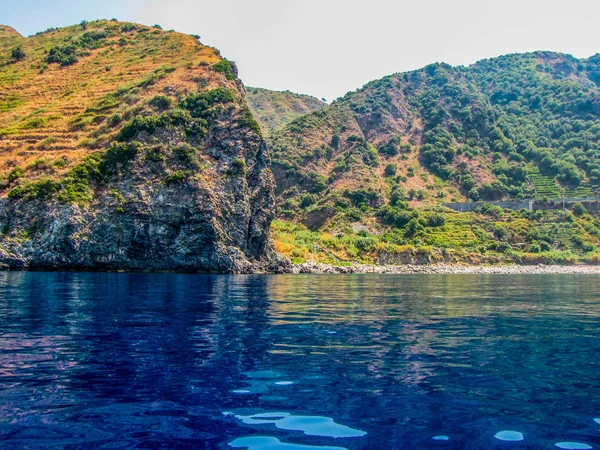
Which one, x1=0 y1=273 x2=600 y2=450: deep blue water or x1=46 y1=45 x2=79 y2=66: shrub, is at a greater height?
x1=46 y1=45 x2=79 y2=66: shrub

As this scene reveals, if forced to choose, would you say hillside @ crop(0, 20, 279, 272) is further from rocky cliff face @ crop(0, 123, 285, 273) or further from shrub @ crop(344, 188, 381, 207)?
shrub @ crop(344, 188, 381, 207)

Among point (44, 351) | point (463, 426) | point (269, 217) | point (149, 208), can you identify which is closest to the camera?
point (463, 426)

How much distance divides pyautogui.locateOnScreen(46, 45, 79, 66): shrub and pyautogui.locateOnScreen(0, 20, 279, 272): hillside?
38.4ft

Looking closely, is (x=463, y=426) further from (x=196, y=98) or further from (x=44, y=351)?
(x=196, y=98)

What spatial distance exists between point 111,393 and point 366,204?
120m

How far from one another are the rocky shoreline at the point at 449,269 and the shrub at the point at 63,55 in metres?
67.8

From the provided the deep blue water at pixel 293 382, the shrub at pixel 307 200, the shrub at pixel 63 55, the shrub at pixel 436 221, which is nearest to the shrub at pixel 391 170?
the shrub at pixel 307 200

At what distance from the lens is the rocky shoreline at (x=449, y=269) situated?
3107 inches

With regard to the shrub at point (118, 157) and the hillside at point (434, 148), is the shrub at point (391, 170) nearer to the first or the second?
the hillside at point (434, 148)

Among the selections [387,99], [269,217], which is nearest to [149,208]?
[269,217]

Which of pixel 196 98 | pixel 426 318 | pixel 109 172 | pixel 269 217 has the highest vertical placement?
pixel 196 98

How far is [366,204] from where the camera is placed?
12631cm

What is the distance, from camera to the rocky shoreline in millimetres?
78925

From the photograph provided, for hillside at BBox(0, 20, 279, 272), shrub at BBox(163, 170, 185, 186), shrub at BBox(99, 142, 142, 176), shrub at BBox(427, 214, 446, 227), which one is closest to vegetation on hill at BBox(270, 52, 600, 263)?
shrub at BBox(427, 214, 446, 227)
